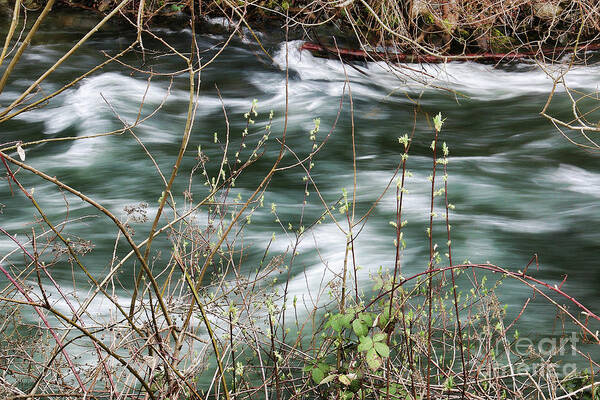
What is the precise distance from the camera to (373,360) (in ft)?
6.88

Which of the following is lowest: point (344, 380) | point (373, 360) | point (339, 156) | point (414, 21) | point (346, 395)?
point (339, 156)

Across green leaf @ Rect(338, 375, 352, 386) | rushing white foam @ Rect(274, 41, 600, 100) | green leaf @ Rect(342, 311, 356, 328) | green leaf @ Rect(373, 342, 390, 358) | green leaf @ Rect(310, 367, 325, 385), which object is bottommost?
rushing white foam @ Rect(274, 41, 600, 100)

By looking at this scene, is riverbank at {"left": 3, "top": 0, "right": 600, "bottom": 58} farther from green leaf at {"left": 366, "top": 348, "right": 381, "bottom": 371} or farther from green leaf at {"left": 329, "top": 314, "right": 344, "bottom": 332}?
green leaf at {"left": 366, "top": 348, "right": 381, "bottom": 371}

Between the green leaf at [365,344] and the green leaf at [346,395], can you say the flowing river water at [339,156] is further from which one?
the green leaf at [365,344]

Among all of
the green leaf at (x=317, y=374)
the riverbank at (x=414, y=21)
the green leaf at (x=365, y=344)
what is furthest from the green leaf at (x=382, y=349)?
the riverbank at (x=414, y=21)

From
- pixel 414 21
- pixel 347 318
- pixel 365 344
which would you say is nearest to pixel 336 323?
pixel 347 318

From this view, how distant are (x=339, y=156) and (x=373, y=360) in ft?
14.7

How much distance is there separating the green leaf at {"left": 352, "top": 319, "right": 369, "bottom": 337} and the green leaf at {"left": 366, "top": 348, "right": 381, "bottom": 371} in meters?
0.08

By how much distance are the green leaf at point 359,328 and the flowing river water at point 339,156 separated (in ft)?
3.30

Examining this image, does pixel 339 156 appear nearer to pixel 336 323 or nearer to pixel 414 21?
pixel 414 21

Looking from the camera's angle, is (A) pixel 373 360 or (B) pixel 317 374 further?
(B) pixel 317 374

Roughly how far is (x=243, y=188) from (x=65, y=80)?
3.82m

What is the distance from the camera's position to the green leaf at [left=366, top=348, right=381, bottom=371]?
2076mm

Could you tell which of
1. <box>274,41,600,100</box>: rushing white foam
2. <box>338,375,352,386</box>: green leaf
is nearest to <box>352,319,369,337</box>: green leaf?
<box>338,375,352,386</box>: green leaf
